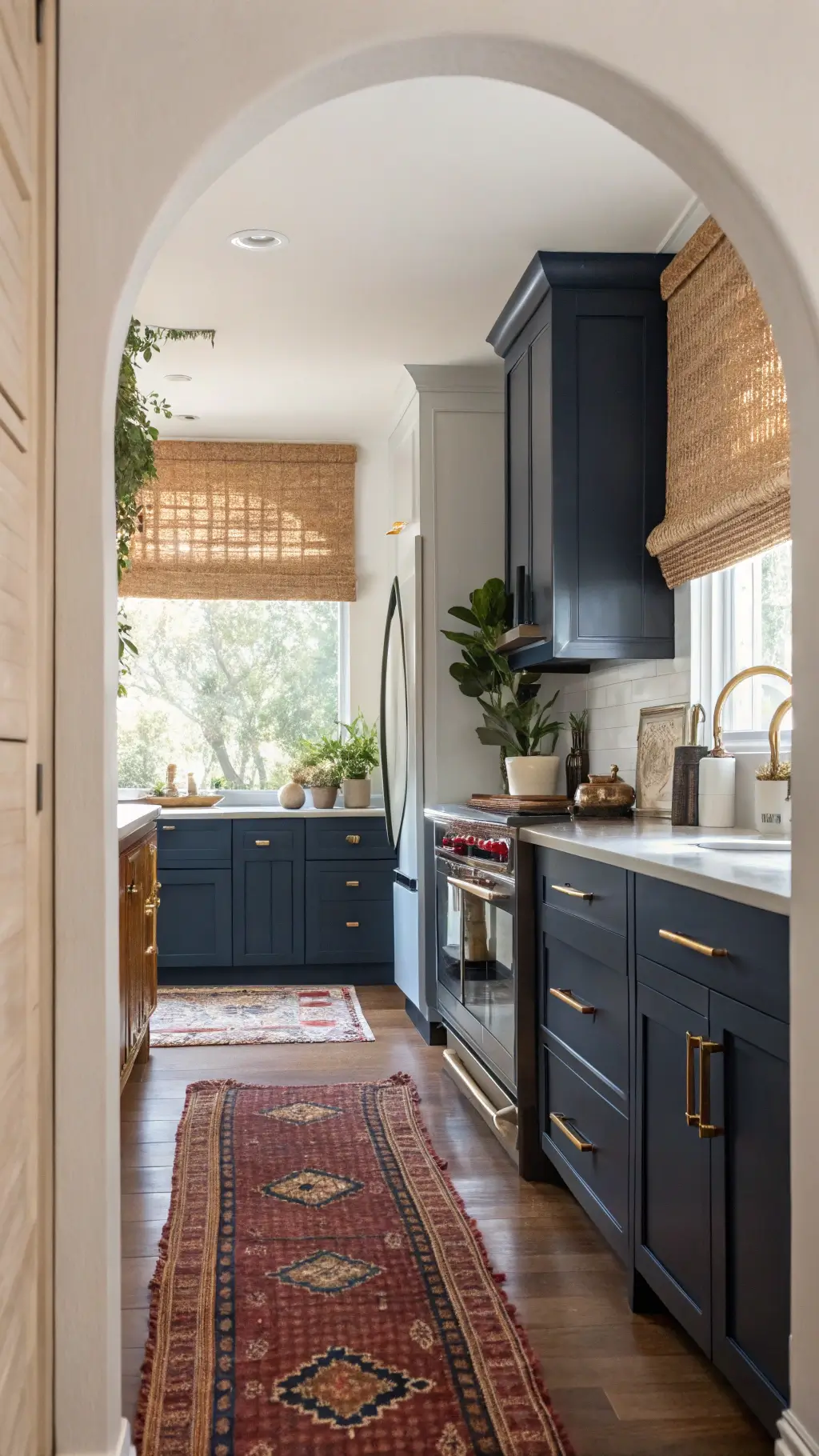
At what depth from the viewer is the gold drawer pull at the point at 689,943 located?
1.98 m

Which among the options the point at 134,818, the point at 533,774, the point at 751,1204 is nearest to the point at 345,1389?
the point at 751,1204

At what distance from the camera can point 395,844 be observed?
18.3ft

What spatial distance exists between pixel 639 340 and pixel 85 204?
240 centimetres

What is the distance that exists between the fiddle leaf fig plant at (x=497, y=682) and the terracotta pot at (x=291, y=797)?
1481 mm

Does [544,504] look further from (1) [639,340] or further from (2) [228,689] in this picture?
(2) [228,689]

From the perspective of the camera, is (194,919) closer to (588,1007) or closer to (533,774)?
(533,774)

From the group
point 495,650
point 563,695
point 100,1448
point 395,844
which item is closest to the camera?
point 100,1448

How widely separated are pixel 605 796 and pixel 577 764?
760 millimetres

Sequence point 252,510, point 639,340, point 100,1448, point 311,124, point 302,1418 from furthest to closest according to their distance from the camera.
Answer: point 252,510
point 639,340
point 311,124
point 302,1418
point 100,1448

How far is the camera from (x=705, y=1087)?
6.58ft

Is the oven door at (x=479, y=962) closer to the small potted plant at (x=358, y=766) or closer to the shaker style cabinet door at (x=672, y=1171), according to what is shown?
the shaker style cabinet door at (x=672, y=1171)

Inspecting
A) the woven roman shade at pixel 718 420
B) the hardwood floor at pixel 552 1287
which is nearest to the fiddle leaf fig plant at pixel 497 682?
the woven roman shade at pixel 718 420

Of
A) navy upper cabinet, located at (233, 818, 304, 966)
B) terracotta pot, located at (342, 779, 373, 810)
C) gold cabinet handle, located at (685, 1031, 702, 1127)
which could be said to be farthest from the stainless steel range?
terracotta pot, located at (342, 779, 373, 810)

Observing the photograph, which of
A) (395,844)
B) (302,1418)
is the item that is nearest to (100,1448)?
(302,1418)
